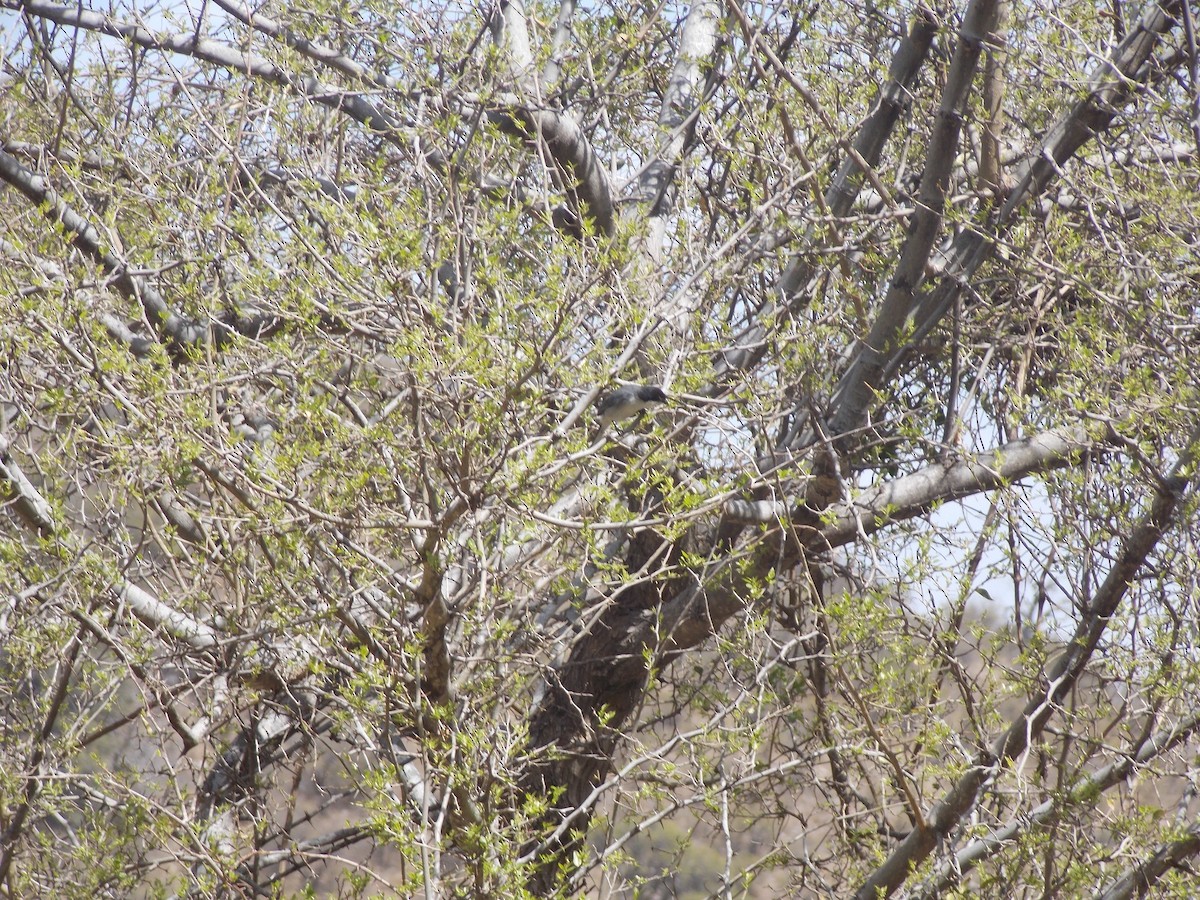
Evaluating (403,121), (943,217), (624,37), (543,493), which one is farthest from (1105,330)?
(403,121)

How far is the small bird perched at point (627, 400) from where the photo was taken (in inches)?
125

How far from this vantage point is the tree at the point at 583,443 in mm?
2893

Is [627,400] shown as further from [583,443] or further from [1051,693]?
[1051,693]

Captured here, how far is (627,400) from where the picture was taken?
317 cm

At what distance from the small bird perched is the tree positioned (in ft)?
0.22

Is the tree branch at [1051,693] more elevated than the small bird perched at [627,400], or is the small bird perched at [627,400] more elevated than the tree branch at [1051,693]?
the small bird perched at [627,400]

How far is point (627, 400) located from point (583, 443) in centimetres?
39

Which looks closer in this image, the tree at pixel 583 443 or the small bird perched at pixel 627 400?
the tree at pixel 583 443

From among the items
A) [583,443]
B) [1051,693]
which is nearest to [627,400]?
[583,443]

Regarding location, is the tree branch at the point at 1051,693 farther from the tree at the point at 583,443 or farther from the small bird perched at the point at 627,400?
the small bird perched at the point at 627,400

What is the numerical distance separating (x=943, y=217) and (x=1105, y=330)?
2.17 feet

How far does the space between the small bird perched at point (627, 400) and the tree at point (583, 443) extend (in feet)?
0.22

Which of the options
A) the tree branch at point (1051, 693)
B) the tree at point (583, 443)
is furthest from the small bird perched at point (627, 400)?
the tree branch at point (1051, 693)

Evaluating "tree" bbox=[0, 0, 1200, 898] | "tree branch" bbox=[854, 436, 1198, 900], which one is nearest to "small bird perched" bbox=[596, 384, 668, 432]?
"tree" bbox=[0, 0, 1200, 898]
